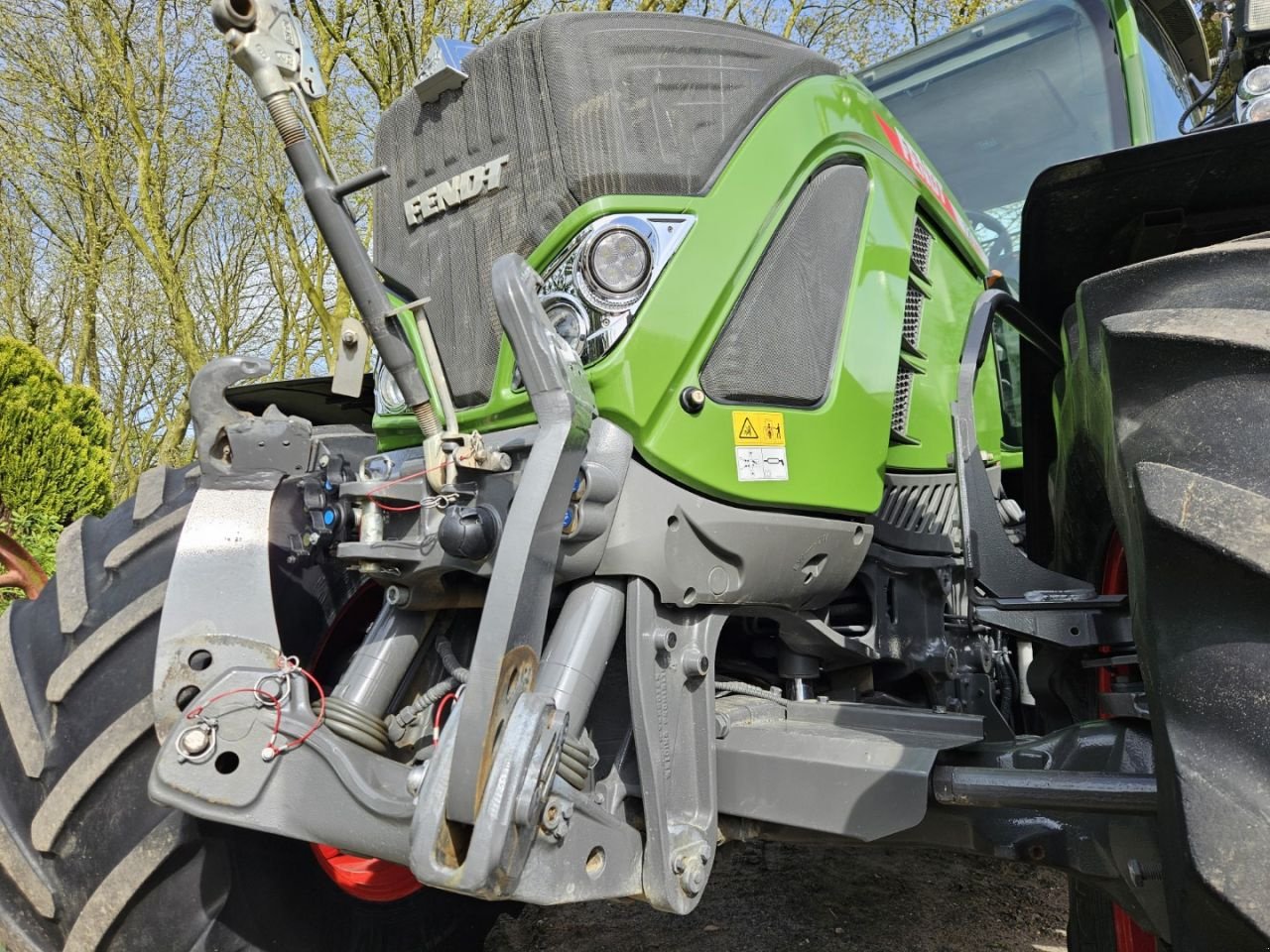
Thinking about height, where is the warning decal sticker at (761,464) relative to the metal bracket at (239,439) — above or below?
below

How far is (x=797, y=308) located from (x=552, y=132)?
0.54 m

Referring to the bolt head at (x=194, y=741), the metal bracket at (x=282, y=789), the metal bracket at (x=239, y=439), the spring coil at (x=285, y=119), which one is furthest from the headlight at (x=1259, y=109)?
the bolt head at (x=194, y=741)

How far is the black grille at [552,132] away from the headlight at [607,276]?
72mm

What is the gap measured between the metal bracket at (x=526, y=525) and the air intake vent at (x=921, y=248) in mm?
1107

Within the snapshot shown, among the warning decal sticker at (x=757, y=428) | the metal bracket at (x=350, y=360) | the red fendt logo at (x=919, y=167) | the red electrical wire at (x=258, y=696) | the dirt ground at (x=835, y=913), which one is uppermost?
the red fendt logo at (x=919, y=167)

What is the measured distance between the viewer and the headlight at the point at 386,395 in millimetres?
2025

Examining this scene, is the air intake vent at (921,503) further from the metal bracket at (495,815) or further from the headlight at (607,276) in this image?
the metal bracket at (495,815)

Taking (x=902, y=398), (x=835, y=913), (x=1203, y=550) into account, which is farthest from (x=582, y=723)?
(x=835, y=913)

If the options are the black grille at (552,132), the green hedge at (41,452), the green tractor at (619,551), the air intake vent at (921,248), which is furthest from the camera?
the green hedge at (41,452)

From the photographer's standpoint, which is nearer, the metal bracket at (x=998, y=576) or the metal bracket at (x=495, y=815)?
the metal bracket at (x=495, y=815)

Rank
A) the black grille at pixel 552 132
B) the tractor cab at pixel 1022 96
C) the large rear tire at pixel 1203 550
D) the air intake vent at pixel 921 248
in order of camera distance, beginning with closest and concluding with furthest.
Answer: the large rear tire at pixel 1203 550 < the black grille at pixel 552 132 < the air intake vent at pixel 921 248 < the tractor cab at pixel 1022 96

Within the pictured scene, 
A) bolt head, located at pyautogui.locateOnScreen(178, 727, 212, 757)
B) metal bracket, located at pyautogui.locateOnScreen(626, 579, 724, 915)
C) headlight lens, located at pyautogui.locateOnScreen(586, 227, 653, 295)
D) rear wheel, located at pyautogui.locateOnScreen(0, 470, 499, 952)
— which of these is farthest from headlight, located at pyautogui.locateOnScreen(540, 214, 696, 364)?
rear wheel, located at pyautogui.locateOnScreen(0, 470, 499, 952)

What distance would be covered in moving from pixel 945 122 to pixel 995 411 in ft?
3.79

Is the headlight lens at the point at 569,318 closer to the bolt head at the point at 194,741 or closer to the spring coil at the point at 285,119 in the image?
the spring coil at the point at 285,119
